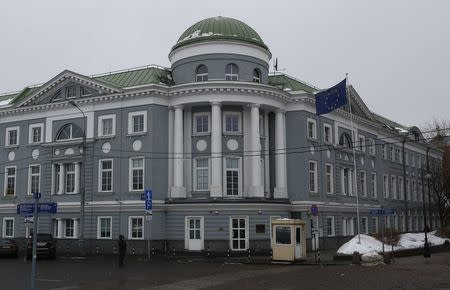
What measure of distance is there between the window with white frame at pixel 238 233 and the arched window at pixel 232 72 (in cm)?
1051

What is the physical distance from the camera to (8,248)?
40.2 metres

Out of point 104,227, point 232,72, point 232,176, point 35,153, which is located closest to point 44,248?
point 104,227

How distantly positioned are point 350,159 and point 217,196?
17894 mm

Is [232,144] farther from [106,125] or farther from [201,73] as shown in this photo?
[106,125]

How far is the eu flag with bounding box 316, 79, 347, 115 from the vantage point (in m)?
36.2

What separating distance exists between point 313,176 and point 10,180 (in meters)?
25.5

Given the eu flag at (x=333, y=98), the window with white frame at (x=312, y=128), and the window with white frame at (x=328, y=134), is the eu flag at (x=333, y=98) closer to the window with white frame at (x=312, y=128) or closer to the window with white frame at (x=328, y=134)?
the window with white frame at (x=312, y=128)

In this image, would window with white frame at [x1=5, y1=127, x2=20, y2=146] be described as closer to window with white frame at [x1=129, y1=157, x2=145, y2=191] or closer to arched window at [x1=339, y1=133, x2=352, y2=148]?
window with white frame at [x1=129, y1=157, x2=145, y2=191]

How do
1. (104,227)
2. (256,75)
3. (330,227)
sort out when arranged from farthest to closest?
1. (330,227)
2. (256,75)
3. (104,227)

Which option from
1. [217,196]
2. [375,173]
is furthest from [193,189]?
[375,173]

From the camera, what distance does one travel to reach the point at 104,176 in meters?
43.7

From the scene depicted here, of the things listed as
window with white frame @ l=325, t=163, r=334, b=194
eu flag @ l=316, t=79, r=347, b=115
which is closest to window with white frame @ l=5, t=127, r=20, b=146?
window with white frame @ l=325, t=163, r=334, b=194

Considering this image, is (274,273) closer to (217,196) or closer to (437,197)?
(217,196)

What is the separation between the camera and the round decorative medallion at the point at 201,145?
42.2 metres
